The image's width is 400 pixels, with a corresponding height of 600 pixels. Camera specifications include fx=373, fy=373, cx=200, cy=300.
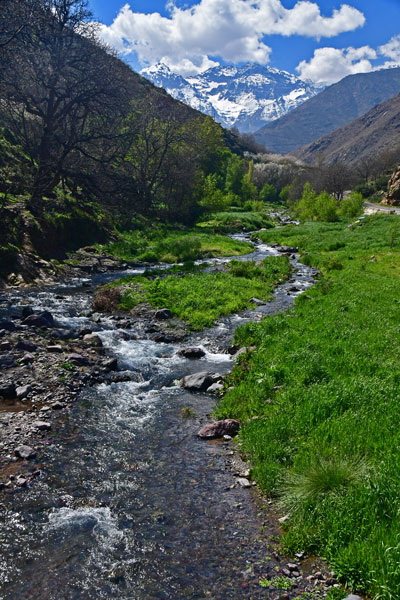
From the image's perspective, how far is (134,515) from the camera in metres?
A: 6.79

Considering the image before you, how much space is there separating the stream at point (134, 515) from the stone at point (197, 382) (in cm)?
87

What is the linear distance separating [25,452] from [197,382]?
18.6ft

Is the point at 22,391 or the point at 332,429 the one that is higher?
the point at 332,429

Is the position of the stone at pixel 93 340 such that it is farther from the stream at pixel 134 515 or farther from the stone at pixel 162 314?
the stone at pixel 162 314

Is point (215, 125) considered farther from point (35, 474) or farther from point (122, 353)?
point (35, 474)

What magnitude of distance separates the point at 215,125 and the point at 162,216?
56390 mm

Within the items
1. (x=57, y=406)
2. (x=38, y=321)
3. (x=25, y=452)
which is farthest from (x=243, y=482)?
(x=38, y=321)

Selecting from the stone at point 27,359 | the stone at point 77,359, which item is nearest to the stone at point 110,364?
the stone at point 77,359

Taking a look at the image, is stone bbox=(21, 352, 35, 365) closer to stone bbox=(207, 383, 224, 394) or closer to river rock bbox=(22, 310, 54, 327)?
river rock bbox=(22, 310, 54, 327)

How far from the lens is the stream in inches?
214

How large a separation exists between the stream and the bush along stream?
0.07ft

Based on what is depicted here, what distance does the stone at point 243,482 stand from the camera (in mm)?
7660

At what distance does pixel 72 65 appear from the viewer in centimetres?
3177

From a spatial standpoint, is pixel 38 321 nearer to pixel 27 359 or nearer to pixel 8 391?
pixel 27 359
